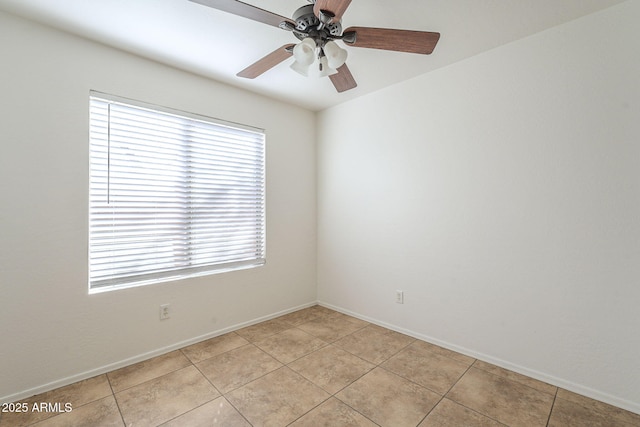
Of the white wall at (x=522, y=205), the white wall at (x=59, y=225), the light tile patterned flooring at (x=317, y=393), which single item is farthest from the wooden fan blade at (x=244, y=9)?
the light tile patterned flooring at (x=317, y=393)

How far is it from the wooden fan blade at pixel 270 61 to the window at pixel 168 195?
93 centimetres

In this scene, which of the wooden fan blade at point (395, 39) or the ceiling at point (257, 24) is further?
the ceiling at point (257, 24)

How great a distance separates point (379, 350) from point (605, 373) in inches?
58.7

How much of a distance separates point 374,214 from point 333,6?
2087mm

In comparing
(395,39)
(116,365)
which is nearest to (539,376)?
(395,39)

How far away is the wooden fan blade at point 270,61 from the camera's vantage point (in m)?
1.76

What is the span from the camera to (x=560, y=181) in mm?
2012

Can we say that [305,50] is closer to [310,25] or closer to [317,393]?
[310,25]

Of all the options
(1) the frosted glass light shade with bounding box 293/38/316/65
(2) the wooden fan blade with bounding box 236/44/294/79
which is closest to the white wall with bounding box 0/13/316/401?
(2) the wooden fan blade with bounding box 236/44/294/79

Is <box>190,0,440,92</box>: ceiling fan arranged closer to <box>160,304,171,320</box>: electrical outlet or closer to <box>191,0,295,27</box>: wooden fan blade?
<box>191,0,295,27</box>: wooden fan blade

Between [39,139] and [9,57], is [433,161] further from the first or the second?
[9,57]

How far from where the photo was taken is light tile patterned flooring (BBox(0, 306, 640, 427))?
1.71 meters

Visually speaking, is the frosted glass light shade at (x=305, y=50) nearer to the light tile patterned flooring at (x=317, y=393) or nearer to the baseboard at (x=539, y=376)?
the light tile patterned flooring at (x=317, y=393)

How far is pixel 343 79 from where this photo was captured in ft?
6.82
